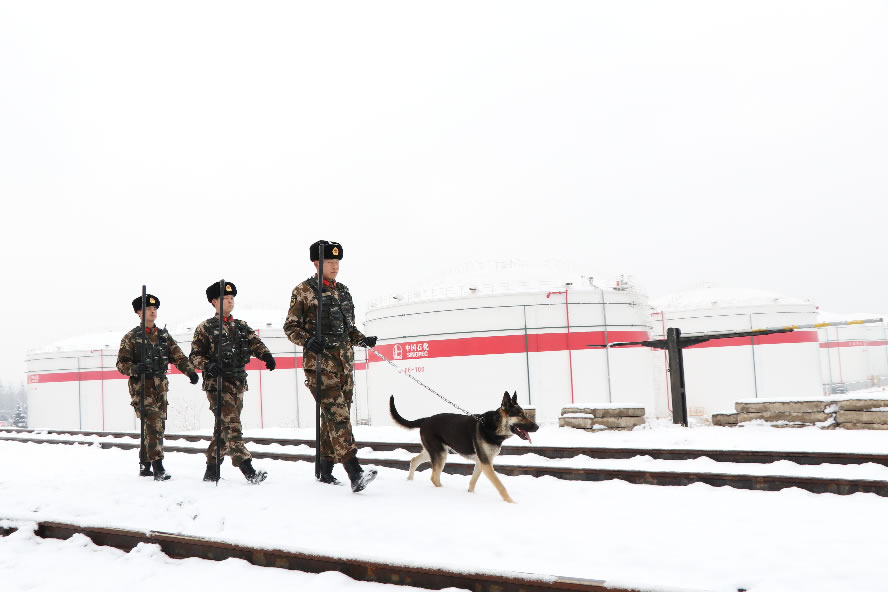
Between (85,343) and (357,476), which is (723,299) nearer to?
(357,476)

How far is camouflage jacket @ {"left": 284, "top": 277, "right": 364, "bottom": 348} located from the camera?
679 centimetres

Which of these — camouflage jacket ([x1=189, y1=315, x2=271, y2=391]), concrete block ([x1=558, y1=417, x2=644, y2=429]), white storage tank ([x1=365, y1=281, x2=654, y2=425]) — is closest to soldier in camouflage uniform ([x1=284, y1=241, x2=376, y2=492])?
camouflage jacket ([x1=189, y1=315, x2=271, y2=391])

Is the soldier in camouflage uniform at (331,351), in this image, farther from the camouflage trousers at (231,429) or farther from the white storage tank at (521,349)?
the white storage tank at (521,349)

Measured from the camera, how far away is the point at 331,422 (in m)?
6.68

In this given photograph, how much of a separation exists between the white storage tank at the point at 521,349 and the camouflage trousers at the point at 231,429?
18012mm

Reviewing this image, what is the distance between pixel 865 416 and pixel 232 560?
12.5 meters

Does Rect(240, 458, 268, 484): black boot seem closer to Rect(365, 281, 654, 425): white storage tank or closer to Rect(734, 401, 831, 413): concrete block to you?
Rect(734, 401, 831, 413): concrete block

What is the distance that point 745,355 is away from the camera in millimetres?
37000

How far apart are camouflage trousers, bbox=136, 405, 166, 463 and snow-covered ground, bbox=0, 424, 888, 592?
0.35 meters

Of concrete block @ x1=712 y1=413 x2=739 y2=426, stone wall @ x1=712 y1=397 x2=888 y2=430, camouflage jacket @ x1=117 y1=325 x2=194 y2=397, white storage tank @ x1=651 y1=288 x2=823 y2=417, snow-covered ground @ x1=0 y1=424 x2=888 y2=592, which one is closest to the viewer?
snow-covered ground @ x1=0 y1=424 x2=888 y2=592

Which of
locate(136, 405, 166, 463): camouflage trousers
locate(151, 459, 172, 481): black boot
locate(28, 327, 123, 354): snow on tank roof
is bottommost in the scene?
locate(151, 459, 172, 481): black boot

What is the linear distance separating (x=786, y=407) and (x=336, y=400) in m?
10.7

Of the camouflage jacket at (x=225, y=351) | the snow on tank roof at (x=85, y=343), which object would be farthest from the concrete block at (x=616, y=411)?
the snow on tank roof at (x=85, y=343)

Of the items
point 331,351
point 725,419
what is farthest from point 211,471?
point 725,419
